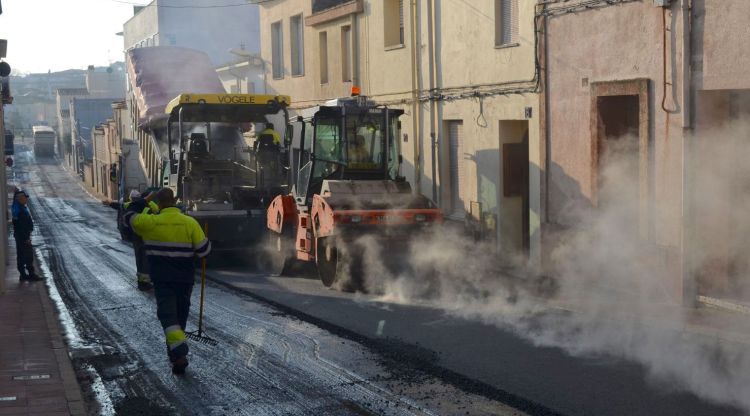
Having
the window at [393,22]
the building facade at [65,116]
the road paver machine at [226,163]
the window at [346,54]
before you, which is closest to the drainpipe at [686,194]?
the road paver machine at [226,163]

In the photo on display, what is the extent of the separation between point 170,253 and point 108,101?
230 feet

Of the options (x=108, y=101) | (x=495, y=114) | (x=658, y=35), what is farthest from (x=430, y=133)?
(x=108, y=101)

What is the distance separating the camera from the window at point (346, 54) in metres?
23.2

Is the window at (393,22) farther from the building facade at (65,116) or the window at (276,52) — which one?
the building facade at (65,116)

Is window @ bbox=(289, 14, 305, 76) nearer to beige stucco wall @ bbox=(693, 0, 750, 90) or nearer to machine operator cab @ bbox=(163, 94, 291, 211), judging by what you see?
machine operator cab @ bbox=(163, 94, 291, 211)

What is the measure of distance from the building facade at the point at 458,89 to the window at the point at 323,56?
3 centimetres

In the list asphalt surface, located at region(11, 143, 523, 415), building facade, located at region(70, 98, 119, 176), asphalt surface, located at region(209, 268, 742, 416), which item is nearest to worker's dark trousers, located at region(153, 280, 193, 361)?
asphalt surface, located at region(11, 143, 523, 415)

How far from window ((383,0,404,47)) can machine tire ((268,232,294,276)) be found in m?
6.74

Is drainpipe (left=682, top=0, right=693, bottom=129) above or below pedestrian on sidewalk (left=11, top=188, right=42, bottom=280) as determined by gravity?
above

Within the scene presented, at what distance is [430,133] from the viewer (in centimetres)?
1952

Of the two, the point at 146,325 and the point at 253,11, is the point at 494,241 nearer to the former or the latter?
the point at 146,325

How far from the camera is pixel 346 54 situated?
23328 mm

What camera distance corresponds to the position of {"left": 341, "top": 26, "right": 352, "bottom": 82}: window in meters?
23.2

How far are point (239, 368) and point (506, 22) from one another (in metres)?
9.99
